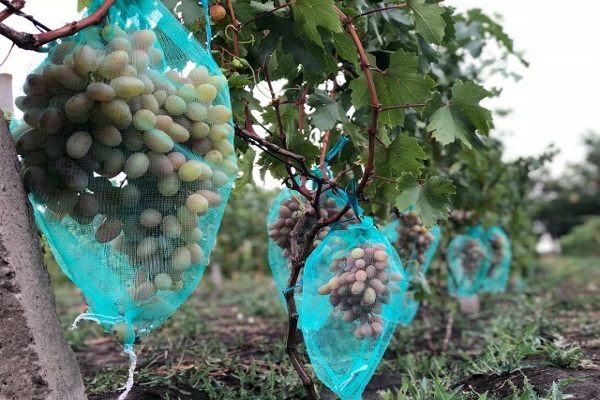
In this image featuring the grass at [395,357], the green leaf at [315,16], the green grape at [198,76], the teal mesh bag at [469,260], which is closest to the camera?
the green grape at [198,76]

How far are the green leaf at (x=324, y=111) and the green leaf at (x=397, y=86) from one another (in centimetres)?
13

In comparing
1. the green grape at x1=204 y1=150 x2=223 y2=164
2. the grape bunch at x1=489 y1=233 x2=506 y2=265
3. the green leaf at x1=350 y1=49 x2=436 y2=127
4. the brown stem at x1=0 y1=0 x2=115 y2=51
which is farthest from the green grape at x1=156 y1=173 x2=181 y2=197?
the grape bunch at x1=489 y1=233 x2=506 y2=265

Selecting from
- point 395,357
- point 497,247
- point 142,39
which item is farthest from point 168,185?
point 497,247

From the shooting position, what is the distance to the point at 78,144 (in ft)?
5.59

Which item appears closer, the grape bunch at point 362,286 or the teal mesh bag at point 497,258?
the grape bunch at point 362,286

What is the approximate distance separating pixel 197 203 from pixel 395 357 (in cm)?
267

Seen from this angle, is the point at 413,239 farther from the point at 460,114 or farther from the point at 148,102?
the point at 148,102

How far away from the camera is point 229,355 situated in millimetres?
3832

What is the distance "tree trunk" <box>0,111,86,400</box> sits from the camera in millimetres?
1724

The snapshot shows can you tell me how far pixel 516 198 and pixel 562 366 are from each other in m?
3.61

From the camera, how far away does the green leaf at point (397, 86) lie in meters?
2.27

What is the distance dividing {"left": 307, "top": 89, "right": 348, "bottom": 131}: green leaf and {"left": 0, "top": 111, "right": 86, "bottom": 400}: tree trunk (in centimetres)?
105

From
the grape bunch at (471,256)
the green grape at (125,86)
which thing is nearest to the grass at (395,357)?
the grape bunch at (471,256)

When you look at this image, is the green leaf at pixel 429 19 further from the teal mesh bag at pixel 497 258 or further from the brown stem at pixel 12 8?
the teal mesh bag at pixel 497 258
